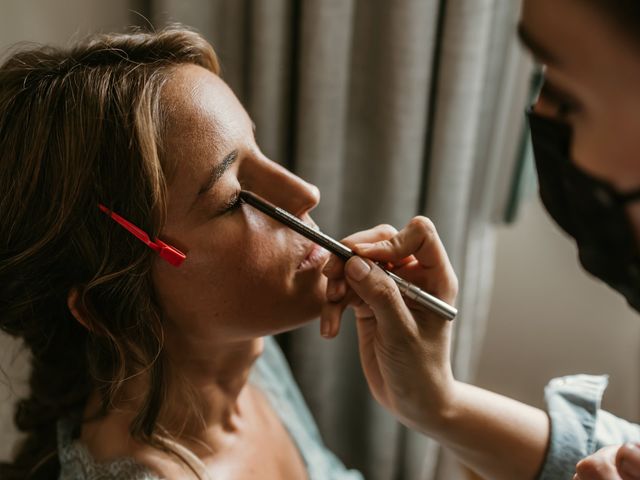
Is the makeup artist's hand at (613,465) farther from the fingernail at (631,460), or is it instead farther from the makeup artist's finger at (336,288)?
the makeup artist's finger at (336,288)

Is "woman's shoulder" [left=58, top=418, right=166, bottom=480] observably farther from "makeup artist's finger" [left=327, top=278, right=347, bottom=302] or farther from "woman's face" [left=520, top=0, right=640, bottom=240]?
"woman's face" [left=520, top=0, right=640, bottom=240]

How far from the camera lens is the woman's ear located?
2.84ft

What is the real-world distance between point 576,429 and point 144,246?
632mm

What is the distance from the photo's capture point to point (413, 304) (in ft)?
2.96

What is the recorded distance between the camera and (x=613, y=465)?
73 cm

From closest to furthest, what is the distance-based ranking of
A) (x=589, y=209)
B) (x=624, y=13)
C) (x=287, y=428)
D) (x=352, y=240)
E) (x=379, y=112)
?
(x=624, y=13) < (x=589, y=209) < (x=352, y=240) < (x=287, y=428) < (x=379, y=112)

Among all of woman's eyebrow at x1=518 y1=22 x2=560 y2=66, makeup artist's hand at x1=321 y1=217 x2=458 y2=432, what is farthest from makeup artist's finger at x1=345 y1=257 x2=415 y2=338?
woman's eyebrow at x1=518 y1=22 x2=560 y2=66

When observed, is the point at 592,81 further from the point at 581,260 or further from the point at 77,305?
the point at 77,305

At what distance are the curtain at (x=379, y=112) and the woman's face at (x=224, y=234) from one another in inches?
13.8

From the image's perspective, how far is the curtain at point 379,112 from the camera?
3.91ft

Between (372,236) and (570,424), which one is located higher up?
(372,236)

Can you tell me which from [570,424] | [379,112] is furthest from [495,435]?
[379,112]

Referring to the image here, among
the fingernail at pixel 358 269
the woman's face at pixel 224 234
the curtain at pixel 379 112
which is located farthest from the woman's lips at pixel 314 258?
the curtain at pixel 379 112

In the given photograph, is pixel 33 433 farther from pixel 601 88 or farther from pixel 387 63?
pixel 601 88
